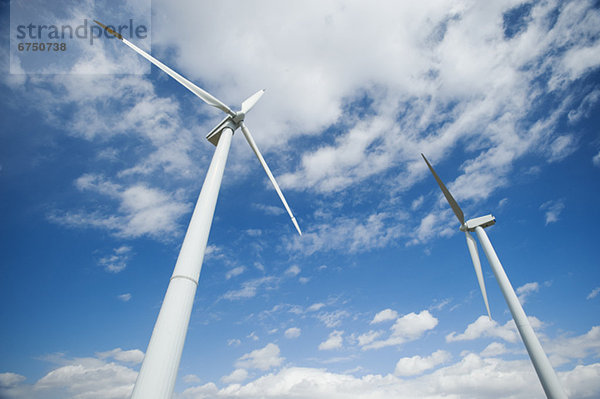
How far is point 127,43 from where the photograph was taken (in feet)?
67.0

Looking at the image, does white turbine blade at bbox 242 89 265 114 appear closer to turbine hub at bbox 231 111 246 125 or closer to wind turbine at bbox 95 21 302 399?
turbine hub at bbox 231 111 246 125

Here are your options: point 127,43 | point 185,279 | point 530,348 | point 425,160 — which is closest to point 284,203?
point 185,279

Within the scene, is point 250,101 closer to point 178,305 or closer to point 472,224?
point 178,305

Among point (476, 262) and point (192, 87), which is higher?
point (192, 87)

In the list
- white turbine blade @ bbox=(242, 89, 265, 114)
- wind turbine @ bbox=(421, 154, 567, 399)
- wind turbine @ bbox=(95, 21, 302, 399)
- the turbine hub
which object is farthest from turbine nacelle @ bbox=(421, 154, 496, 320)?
wind turbine @ bbox=(95, 21, 302, 399)

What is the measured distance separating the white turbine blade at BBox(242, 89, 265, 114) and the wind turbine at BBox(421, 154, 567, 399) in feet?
84.2

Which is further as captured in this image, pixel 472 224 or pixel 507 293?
pixel 472 224

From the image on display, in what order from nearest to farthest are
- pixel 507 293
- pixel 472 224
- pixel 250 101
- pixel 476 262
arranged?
pixel 250 101 → pixel 507 293 → pixel 476 262 → pixel 472 224

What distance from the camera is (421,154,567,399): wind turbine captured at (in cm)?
2670

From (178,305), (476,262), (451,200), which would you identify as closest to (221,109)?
(178,305)

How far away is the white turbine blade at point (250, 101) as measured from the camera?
23619 mm

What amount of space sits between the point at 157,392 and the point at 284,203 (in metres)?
19.0

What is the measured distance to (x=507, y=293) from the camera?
106 feet

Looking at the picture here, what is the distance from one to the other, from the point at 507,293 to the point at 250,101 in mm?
36407
